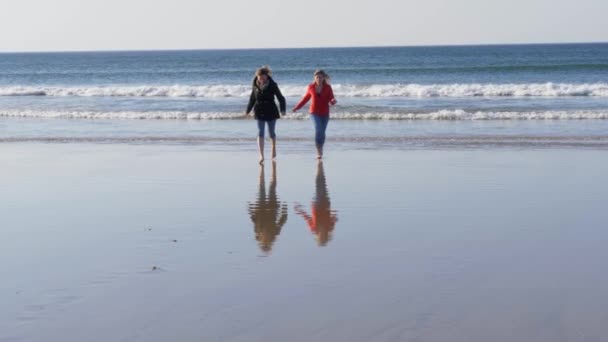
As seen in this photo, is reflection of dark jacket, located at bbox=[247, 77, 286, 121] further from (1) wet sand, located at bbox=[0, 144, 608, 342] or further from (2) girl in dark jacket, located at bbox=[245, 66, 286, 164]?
(1) wet sand, located at bbox=[0, 144, 608, 342]

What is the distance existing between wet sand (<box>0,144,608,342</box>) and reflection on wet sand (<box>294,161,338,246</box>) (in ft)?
0.07

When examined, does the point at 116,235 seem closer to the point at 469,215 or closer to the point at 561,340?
the point at 469,215

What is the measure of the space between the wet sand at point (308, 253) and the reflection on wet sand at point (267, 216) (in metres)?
0.03

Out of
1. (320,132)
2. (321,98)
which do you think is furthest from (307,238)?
(321,98)

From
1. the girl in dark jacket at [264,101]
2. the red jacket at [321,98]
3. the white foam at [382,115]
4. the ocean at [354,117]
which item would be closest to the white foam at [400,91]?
the ocean at [354,117]

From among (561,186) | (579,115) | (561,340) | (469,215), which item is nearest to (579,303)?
(561,340)

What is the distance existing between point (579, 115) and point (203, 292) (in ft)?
52.3

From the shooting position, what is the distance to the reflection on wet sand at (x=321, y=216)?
7422 millimetres

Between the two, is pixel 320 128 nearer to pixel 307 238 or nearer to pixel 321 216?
pixel 321 216

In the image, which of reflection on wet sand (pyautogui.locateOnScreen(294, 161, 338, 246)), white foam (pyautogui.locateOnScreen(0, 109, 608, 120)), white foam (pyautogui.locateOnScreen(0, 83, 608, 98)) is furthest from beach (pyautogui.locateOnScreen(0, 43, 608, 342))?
white foam (pyautogui.locateOnScreen(0, 83, 608, 98))

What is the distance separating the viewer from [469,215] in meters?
8.12

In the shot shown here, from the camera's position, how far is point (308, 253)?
666cm

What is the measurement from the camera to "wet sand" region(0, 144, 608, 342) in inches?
194

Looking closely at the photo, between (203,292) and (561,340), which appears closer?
(561,340)
